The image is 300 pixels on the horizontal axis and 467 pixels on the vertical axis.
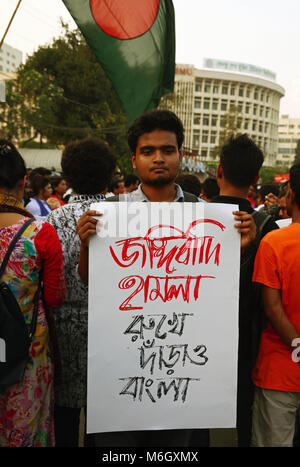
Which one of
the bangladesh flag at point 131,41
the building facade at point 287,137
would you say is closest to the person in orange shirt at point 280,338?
the bangladesh flag at point 131,41

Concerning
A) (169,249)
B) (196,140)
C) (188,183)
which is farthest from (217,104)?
(169,249)

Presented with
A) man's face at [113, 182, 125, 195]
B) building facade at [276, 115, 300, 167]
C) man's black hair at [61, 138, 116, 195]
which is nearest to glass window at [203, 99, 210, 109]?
building facade at [276, 115, 300, 167]

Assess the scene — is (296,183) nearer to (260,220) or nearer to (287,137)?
(260,220)

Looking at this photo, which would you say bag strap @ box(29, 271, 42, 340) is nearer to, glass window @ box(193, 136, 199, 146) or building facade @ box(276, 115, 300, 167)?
glass window @ box(193, 136, 199, 146)

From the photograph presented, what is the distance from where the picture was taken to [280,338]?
1732mm

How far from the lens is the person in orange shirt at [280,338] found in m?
1.69

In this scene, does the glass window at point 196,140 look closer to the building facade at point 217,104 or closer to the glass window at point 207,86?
the building facade at point 217,104

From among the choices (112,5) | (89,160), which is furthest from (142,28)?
(89,160)

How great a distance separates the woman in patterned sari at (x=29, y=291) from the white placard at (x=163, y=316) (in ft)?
0.79

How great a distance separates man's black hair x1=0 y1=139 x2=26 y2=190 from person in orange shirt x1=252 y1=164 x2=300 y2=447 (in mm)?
1127

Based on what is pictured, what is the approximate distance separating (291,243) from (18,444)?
143 centimetres

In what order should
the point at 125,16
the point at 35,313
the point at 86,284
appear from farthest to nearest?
the point at 125,16 < the point at 86,284 < the point at 35,313

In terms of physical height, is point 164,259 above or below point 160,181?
below

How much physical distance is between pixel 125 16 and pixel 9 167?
9.18ft
